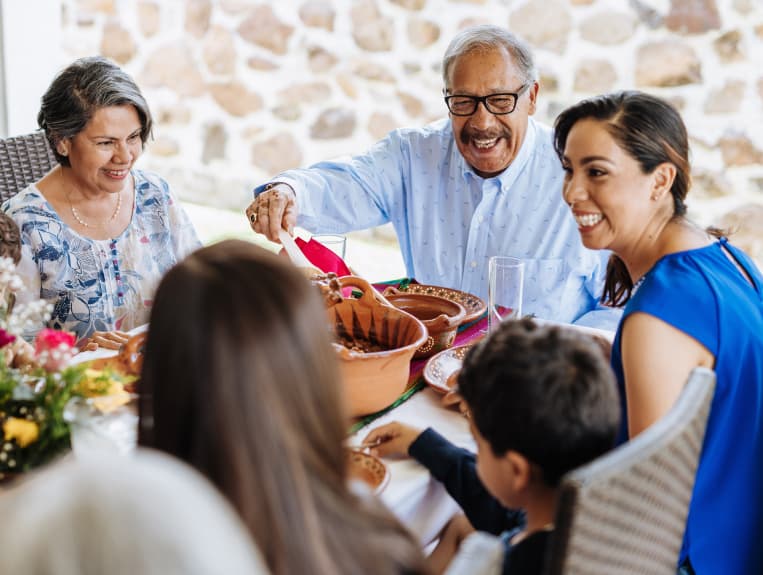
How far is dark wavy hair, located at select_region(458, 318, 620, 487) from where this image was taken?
1112mm

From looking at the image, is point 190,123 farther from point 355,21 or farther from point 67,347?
point 67,347

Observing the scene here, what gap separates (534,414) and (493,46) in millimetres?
1465

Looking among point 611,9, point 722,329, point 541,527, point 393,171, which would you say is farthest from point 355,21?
point 541,527

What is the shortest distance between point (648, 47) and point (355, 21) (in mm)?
1579

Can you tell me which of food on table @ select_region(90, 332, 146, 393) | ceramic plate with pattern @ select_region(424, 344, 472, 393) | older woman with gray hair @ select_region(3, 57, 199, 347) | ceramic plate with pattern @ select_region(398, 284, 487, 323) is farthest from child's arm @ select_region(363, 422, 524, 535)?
older woman with gray hair @ select_region(3, 57, 199, 347)

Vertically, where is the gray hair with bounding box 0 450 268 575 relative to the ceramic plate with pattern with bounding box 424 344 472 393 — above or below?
above

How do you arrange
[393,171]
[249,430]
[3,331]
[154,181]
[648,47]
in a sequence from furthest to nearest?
[648,47]
[393,171]
[154,181]
[3,331]
[249,430]

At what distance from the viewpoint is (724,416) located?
4.89ft

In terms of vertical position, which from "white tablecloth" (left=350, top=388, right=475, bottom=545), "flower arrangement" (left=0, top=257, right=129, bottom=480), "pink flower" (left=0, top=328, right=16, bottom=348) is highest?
"pink flower" (left=0, top=328, right=16, bottom=348)

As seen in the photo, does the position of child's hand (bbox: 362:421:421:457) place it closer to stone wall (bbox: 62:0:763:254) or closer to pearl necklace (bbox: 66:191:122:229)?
pearl necklace (bbox: 66:191:122:229)

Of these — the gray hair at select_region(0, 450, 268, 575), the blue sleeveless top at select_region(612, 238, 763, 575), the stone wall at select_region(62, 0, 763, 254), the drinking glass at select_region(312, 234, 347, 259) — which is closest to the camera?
the gray hair at select_region(0, 450, 268, 575)

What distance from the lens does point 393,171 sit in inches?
104

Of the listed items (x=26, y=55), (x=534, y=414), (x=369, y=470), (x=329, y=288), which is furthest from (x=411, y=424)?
(x=26, y=55)

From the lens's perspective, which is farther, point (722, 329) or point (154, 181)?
point (154, 181)
